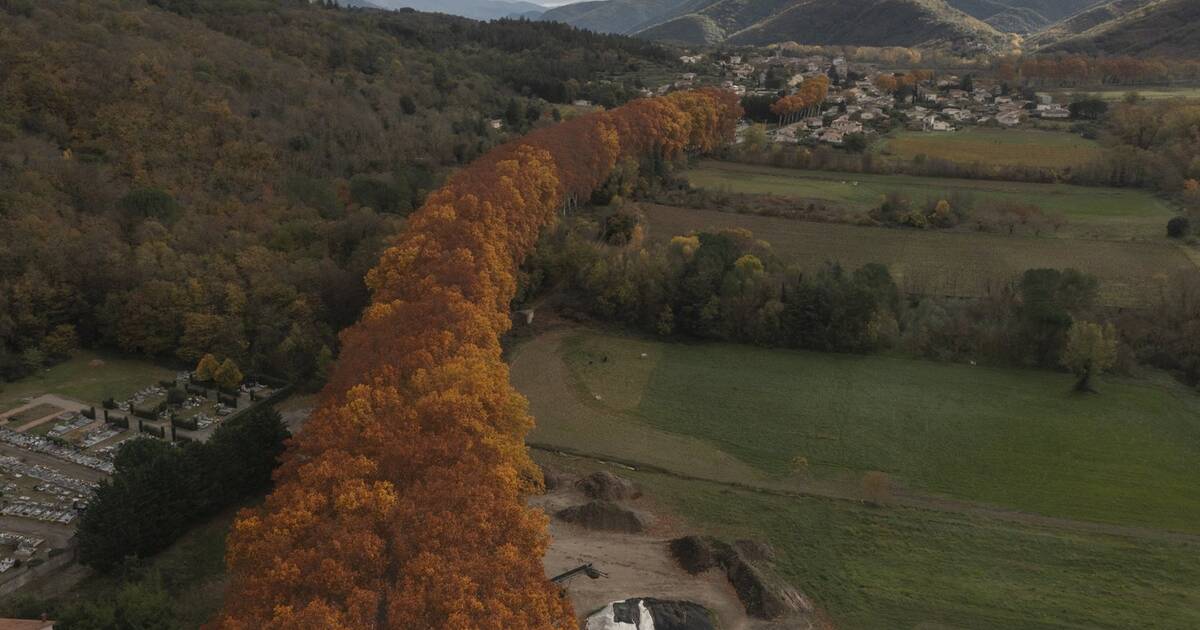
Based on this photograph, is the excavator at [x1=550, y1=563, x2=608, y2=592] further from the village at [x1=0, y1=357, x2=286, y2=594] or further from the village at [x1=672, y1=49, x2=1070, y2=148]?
the village at [x1=672, y1=49, x2=1070, y2=148]

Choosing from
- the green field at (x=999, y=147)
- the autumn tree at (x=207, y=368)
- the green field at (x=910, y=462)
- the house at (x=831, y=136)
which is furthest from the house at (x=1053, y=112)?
the autumn tree at (x=207, y=368)

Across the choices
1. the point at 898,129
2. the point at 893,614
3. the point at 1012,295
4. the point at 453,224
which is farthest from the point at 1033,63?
the point at 893,614

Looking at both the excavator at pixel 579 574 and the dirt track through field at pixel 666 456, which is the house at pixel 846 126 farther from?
the excavator at pixel 579 574

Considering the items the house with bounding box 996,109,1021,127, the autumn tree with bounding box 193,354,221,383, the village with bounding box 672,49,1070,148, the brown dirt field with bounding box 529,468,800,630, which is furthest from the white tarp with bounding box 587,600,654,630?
the house with bounding box 996,109,1021,127

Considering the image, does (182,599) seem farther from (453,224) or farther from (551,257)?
(551,257)

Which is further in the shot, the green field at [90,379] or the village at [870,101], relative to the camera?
the village at [870,101]

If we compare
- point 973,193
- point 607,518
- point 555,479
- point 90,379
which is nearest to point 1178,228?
point 973,193
